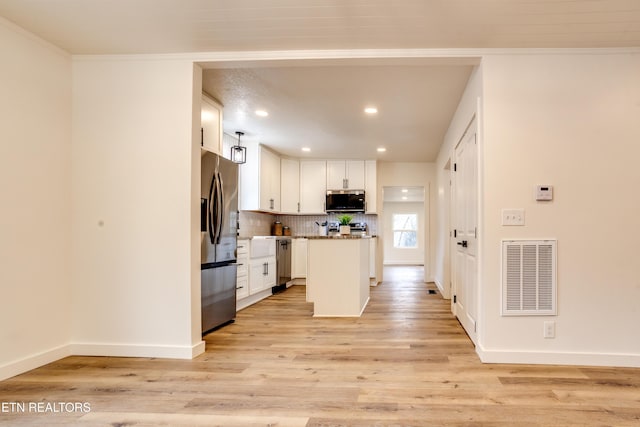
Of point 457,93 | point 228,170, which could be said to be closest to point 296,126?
point 228,170

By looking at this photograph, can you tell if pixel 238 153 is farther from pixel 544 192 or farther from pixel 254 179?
pixel 544 192

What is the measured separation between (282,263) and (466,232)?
359 centimetres

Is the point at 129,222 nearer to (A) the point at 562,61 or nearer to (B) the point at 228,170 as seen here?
(B) the point at 228,170

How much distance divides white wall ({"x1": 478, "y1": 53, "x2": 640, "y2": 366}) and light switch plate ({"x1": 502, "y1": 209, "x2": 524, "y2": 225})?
44mm

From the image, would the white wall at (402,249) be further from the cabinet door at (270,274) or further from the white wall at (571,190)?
the white wall at (571,190)

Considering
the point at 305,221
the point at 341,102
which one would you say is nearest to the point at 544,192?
the point at 341,102

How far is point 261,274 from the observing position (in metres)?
5.80

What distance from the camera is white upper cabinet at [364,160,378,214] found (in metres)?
7.68

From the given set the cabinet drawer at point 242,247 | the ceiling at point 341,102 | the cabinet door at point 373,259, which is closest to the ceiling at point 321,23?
the ceiling at point 341,102

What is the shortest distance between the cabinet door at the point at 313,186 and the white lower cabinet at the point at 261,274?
1.76 metres

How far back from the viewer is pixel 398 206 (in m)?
13.6

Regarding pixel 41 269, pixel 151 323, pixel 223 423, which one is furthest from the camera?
pixel 151 323

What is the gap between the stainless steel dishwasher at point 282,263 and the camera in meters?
6.59

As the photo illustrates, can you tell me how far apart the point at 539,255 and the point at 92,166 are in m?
3.58
